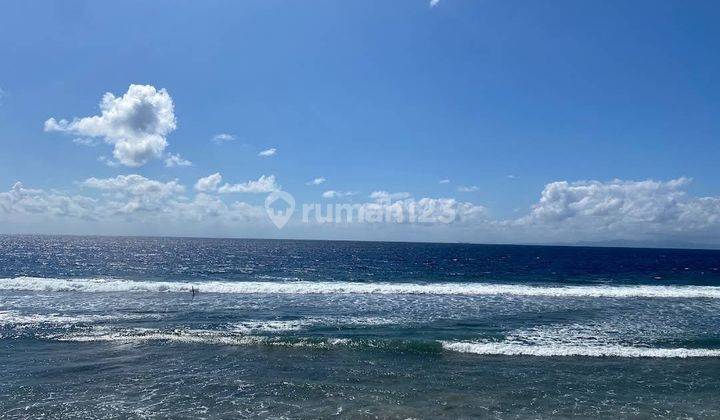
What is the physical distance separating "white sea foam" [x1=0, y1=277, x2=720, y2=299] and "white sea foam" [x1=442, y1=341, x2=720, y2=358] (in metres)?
16.1

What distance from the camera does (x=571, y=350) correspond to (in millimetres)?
17484

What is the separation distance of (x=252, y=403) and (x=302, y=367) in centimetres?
326

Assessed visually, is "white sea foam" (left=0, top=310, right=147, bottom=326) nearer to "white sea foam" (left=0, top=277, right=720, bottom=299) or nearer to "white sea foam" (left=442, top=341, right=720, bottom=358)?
"white sea foam" (left=0, top=277, right=720, bottom=299)

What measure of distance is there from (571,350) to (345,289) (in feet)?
66.6

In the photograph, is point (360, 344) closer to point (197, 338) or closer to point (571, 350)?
point (197, 338)

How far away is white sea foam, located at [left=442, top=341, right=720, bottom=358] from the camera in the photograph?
1709 cm

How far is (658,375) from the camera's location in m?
14.9

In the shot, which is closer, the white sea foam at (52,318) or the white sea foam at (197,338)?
the white sea foam at (197,338)

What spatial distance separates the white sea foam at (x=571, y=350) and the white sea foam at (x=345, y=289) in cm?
1606

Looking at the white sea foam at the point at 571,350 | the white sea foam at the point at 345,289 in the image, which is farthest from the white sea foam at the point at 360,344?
the white sea foam at the point at 345,289

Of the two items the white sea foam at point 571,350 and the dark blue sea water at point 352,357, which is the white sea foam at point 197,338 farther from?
the white sea foam at point 571,350

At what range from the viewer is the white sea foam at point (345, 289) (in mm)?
33875

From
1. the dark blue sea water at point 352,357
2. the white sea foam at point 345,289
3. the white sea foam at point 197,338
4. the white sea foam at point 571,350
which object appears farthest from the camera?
the white sea foam at point 345,289

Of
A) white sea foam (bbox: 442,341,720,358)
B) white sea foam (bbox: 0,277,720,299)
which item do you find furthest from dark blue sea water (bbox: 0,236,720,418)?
white sea foam (bbox: 0,277,720,299)
